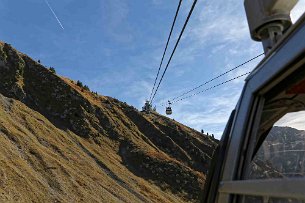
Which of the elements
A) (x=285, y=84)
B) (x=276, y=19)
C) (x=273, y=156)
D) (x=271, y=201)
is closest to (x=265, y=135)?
(x=273, y=156)

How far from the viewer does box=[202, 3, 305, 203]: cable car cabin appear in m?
1.75

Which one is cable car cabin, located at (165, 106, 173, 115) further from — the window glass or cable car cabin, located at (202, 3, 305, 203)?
the window glass

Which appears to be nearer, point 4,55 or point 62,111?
point 62,111

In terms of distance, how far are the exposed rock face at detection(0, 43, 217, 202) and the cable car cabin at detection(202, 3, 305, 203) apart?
1371 inches

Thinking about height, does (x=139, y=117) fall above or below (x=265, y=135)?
above

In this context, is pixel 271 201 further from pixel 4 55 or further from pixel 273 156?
pixel 4 55

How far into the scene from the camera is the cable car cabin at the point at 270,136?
1.75m

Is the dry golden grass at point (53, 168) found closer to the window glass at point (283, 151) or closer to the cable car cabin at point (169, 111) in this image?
the cable car cabin at point (169, 111)

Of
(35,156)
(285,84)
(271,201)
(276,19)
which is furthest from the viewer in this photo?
(35,156)

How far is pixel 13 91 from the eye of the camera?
66750 millimetres

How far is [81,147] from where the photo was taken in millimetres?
59656

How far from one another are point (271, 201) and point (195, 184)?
2507 inches

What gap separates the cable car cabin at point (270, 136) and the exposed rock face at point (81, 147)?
3482 cm

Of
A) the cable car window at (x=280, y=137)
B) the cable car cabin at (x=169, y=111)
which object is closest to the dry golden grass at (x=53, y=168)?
the cable car cabin at (x=169, y=111)
